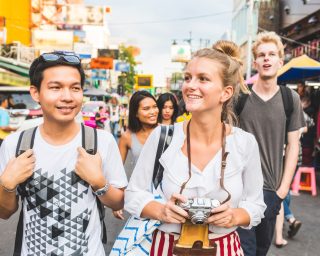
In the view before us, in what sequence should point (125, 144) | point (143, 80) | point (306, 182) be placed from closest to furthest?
point (125, 144) → point (306, 182) → point (143, 80)

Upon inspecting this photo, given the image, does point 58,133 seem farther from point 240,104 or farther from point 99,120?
point 99,120

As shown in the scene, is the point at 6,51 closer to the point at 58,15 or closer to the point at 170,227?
the point at 58,15

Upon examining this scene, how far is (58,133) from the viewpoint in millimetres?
2186

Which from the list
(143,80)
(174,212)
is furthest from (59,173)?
(143,80)

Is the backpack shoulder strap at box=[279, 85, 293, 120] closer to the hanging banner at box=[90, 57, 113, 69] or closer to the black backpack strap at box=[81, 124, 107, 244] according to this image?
the black backpack strap at box=[81, 124, 107, 244]

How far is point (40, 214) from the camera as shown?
2.07 metres

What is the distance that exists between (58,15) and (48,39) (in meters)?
6.67

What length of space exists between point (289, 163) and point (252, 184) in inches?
49.2

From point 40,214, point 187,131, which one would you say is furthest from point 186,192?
point 40,214

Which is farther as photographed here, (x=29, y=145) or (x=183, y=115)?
(x=183, y=115)

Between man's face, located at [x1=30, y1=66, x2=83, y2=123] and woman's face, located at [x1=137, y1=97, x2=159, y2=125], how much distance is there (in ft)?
8.27

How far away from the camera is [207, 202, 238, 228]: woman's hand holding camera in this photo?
178 centimetres

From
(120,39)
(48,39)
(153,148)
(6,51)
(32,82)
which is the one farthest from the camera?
(120,39)

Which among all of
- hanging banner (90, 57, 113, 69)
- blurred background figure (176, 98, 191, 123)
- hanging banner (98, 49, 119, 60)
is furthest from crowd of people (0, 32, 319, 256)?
hanging banner (98, 49, 119, 60)
